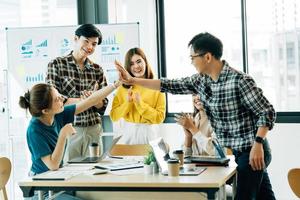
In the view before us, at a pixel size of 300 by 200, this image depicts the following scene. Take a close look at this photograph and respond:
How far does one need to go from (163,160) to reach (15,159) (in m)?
2.71

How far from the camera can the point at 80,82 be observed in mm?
3977

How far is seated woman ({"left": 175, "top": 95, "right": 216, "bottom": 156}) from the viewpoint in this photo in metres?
3.11

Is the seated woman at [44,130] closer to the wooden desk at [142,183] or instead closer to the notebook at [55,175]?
the notebook at [55,175]

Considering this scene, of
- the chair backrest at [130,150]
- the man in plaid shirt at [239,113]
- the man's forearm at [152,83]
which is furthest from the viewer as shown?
the chair backrest at [130,150]

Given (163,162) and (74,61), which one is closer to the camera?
(163,162)

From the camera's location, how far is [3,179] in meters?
3.08

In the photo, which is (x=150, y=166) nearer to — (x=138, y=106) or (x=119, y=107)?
(x=138, y=106)

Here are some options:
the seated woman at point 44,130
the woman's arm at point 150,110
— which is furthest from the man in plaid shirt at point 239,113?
the woman's arm at point 150,110

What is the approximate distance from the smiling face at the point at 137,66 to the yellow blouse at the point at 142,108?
171 mm

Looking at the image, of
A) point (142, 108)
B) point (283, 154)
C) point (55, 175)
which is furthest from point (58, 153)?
point (283, 154)

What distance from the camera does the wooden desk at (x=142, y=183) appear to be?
8.29 ft

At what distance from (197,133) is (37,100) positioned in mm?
1050

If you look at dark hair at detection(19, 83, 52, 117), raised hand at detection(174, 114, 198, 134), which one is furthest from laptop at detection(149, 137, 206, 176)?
dark hair at detection(19, 83, 52, 117)

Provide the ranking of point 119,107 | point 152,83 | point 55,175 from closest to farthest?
point 55,175 → point 152,83 → point 119,107
